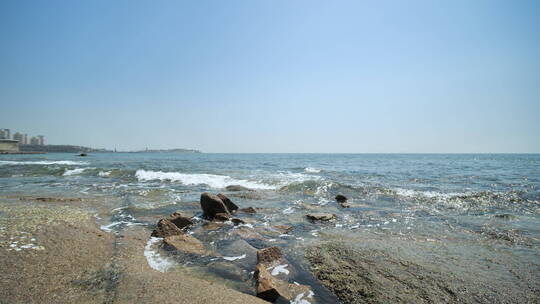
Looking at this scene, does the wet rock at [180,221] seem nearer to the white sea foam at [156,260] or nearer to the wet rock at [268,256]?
the white sea foam at [156,260]

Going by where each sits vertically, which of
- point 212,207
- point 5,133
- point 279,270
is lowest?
point 279,270

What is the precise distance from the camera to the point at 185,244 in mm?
5363

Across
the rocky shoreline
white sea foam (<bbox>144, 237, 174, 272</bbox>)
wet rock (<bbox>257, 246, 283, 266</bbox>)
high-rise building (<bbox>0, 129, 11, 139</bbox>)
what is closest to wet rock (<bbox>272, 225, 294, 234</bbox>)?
the rocky shoreline

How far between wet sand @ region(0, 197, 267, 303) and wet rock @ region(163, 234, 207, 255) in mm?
569

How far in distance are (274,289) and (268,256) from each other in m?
1.32

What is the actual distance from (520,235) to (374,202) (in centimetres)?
517

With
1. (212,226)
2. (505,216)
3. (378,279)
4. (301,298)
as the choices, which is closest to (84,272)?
(301,298)

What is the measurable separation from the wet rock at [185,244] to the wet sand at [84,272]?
1.87ft

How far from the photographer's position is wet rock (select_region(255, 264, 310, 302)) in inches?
134

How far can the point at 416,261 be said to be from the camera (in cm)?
473

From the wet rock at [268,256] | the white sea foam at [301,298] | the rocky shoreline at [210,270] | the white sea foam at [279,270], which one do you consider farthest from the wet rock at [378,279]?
the wet rock at [268,256]

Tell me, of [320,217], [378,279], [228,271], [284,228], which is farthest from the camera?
[320,217]

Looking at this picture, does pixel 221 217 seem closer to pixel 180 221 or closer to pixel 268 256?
pixel 180 221

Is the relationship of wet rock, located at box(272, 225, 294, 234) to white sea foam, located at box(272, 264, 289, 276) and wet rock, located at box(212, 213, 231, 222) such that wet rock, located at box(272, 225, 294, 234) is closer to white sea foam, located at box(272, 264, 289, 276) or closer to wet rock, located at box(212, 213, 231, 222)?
wet rock, located at box(212, 213, 231, 222)
